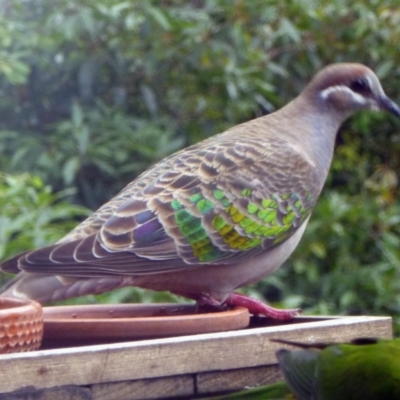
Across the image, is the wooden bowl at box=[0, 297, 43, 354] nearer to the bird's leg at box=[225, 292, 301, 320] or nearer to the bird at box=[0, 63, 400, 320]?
the bird at box=[0, 63, 400, 320]

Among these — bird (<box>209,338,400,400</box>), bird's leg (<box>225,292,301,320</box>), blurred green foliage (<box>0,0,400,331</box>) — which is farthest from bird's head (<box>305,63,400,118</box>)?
bird (<box>209,338,400,400</box>)

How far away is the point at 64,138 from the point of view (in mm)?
4414

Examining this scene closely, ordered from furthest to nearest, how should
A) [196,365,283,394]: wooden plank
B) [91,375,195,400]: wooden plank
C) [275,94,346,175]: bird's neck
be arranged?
[275,94,346,175]: bird's neck, [196,365,283,394]: wooden plank, [91,375,195,400]: wooden plank

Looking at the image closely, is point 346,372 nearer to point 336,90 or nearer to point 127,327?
point 127,327

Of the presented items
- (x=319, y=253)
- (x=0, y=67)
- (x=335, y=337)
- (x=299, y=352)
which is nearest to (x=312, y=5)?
(x=319, y=253)

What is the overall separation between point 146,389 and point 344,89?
1891mm

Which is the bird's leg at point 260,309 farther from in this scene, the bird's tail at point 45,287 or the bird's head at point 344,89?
the bird's head at point 344,89

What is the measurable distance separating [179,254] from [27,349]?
0.94 meters

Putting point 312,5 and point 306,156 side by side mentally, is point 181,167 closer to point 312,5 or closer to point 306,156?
point 306,156

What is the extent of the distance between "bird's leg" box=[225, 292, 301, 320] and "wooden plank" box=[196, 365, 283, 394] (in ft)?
1.44

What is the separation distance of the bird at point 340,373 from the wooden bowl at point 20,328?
394 mm

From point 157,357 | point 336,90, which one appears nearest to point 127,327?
point 157,357

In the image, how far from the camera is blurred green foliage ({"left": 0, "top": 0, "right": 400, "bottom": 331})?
4348mm

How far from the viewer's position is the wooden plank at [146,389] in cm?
205
